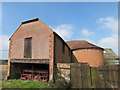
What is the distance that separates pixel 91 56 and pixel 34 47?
480 inches

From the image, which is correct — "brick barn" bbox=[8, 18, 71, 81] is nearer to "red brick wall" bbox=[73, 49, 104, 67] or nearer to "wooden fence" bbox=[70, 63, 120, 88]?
"wooden fence" bbox=[70, 63, 120, 88]

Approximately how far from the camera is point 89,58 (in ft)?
53.1

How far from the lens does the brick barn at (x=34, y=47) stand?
27.2 feet

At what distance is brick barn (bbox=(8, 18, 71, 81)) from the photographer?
830 cm

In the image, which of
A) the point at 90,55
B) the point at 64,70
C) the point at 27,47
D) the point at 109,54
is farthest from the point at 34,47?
the point at 109,54

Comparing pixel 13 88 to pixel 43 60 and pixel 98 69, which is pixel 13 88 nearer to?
pixel 43 60

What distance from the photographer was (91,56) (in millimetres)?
16094

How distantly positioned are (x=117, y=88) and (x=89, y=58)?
11123mm

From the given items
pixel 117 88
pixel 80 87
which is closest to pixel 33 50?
pixel 80 87

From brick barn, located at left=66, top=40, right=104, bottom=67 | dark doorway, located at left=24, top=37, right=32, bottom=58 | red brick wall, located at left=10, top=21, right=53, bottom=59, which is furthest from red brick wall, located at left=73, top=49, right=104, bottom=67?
dark doorway, located at left=24, top=37, right=32, bottom=58

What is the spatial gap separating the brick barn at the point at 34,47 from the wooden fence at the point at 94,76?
2.36 meters

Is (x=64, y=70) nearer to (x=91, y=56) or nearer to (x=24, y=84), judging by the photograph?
(x=24, y=84)

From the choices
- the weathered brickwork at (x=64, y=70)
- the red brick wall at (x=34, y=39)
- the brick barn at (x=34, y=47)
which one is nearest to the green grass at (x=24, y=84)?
the brick barn at (x=34, y=47)

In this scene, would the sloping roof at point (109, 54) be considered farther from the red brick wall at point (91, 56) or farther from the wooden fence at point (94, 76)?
the wooden fence at point (94, 76)
